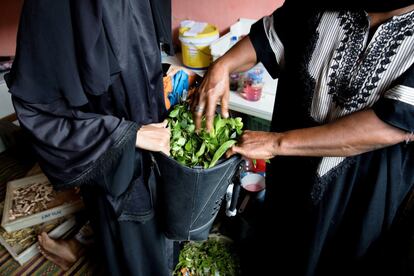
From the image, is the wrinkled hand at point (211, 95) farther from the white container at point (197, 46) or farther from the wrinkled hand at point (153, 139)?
the white container at point (197, 46)

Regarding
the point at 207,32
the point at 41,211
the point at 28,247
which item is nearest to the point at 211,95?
the point at 207,32

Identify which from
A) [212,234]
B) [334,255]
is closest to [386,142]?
[334,255]

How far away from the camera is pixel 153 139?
766 mm

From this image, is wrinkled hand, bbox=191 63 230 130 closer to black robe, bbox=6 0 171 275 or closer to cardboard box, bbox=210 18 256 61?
black robe, bbox=6 0 171 275

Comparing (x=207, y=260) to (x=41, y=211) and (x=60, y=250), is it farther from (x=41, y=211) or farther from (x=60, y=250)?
(x=41, y=211)

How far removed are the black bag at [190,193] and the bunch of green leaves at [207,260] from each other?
1.94 feet

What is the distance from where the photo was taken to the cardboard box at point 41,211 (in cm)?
154

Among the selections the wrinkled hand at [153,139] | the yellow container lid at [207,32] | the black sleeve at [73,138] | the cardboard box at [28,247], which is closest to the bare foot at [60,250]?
the cardboard box at [28,247]

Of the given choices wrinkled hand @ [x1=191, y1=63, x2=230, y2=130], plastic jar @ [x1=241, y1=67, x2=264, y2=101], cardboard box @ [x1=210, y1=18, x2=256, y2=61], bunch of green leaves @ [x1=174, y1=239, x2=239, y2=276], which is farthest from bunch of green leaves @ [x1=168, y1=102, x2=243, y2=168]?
cardboard box @ [x1=210, y1=18, x2=256, y2=61]

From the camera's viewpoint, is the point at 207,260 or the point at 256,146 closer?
the point at 256,146

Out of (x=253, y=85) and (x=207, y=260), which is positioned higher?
(x=253, y=85)

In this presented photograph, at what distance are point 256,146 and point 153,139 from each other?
0.27m

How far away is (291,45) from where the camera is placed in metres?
0.94

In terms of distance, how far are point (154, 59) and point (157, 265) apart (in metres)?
0.80
